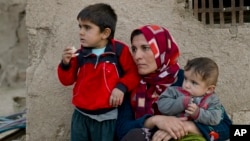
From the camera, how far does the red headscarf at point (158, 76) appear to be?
2770mm

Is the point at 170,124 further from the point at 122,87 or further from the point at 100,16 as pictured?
the point at 100,16

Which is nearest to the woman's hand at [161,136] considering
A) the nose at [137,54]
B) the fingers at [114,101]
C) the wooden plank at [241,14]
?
the fingers at [114,101]

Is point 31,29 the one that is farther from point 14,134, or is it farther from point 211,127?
point 211,127

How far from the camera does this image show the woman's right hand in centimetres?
250

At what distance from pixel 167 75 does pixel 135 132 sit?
0.38 meters

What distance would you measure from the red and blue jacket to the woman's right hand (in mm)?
229

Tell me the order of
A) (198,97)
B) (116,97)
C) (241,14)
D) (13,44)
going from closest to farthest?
(198,97), (116,97), (241,14), (13,44)

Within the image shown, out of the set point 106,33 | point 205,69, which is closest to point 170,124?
point 205,69

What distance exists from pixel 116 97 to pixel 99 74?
15cm

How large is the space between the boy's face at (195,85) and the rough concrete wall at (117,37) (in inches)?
20.5

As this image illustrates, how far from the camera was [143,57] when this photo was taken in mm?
2756

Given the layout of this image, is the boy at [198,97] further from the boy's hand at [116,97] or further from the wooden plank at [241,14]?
the wooden plank at [241,14]

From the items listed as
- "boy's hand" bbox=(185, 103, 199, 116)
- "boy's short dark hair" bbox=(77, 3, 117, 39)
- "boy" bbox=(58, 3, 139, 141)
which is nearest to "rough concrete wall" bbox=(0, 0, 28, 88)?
"boy" bbox=(58, 3, 139, 141)

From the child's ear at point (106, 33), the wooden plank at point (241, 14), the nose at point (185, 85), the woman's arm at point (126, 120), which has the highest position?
the wooden plank at point (241, 14)
